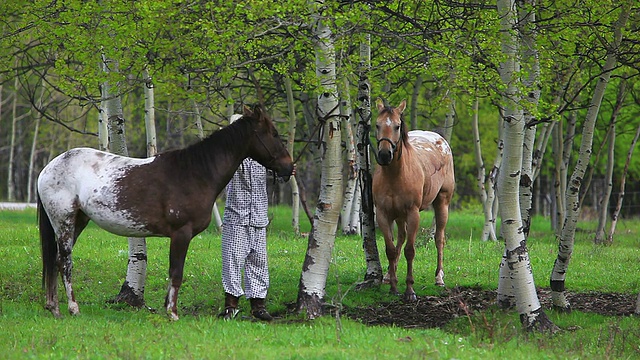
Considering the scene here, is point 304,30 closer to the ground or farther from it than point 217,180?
farther from it

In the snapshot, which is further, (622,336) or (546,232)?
(546,232)

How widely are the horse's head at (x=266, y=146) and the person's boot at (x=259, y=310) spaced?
5.14ft

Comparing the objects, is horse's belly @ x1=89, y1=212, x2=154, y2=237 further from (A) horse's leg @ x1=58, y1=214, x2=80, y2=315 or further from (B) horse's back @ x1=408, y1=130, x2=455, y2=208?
(B) horse's back @ x1=408, y1=130, x2=455, y2=208

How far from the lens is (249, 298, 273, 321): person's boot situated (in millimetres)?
9945

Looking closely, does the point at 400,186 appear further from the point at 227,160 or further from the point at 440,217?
the point at 227,160

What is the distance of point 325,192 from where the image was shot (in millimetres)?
9984

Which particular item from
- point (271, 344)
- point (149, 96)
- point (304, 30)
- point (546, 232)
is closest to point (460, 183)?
point (546, 232)

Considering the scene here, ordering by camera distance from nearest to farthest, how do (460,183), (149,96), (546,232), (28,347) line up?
(28,347) → (149,96) → (546,232) → (460,183)

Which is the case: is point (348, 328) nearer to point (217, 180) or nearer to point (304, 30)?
point (217, 180)

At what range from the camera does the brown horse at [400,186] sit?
1112 centimetres

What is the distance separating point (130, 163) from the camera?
380 inches

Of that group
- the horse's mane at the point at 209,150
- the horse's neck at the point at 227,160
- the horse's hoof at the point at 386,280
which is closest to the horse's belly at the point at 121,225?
the horse's mane at the point at 209,150

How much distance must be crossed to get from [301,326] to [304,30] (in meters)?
3.86

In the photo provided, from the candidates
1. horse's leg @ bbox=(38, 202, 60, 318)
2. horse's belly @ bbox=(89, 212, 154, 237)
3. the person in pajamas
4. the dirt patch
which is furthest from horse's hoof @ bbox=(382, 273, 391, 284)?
horse's leg @ bbox=(38, 202, 60, 318)
